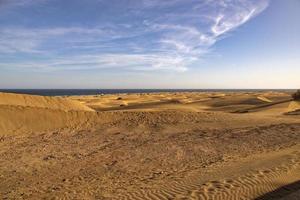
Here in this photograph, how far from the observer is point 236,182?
9070 mm

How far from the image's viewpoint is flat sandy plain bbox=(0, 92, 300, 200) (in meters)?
8.80

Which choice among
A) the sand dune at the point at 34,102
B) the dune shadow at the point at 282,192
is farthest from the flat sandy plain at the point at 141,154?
the sand dune at the point at 34,102

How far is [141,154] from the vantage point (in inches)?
515

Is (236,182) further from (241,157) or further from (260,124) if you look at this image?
(260,124)

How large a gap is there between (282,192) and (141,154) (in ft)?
18.8

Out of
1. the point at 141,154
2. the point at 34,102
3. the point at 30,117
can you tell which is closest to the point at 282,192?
the point at 141,154

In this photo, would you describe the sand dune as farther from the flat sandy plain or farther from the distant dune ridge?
the flat sandy plain

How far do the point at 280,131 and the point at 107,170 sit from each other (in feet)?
31.5

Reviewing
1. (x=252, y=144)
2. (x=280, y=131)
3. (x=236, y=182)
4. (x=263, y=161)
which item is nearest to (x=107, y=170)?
(x=236, y=182)

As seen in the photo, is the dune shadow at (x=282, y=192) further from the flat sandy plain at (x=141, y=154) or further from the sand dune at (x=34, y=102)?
the sand dune at (x=34, y=102)

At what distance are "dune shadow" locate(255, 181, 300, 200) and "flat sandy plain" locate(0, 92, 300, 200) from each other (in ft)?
0.07

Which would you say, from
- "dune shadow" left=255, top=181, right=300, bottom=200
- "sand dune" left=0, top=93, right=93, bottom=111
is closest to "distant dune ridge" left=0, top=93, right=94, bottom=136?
"sand dune" left=0, top=93, right=93, bottom=111

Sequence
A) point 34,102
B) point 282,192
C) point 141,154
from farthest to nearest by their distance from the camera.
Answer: point 34,102, point 141,154, point 282,192

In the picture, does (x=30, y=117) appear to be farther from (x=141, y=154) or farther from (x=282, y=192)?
(x=282, y=192)
